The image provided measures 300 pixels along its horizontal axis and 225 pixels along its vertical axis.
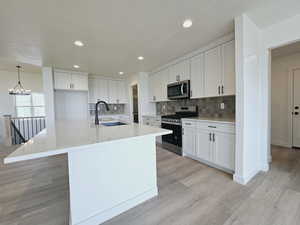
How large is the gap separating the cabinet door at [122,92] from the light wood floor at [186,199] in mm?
3772

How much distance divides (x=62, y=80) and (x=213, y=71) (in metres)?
4.41

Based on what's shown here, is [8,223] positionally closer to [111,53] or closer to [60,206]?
[60,206]

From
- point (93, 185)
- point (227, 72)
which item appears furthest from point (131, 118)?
point (93, 185)

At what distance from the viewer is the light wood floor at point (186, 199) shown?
55.7 inches

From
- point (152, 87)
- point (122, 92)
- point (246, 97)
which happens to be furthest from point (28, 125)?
point (246, 97)

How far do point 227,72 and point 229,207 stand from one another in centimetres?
214

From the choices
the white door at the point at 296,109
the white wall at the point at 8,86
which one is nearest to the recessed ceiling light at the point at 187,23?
the white door at the point at 296,109

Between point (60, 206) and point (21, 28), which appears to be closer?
point (60, 206)

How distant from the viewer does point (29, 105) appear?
18.8ft

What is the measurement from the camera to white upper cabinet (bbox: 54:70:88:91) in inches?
169

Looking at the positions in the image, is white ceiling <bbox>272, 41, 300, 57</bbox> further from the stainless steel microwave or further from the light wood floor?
the light wood floor

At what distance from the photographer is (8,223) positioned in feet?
4.66

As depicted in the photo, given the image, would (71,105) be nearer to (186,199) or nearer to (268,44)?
(186,199)

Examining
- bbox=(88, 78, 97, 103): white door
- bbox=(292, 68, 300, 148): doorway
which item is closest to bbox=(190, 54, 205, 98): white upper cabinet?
bbox=(292, 68, 300, 148): doorway
